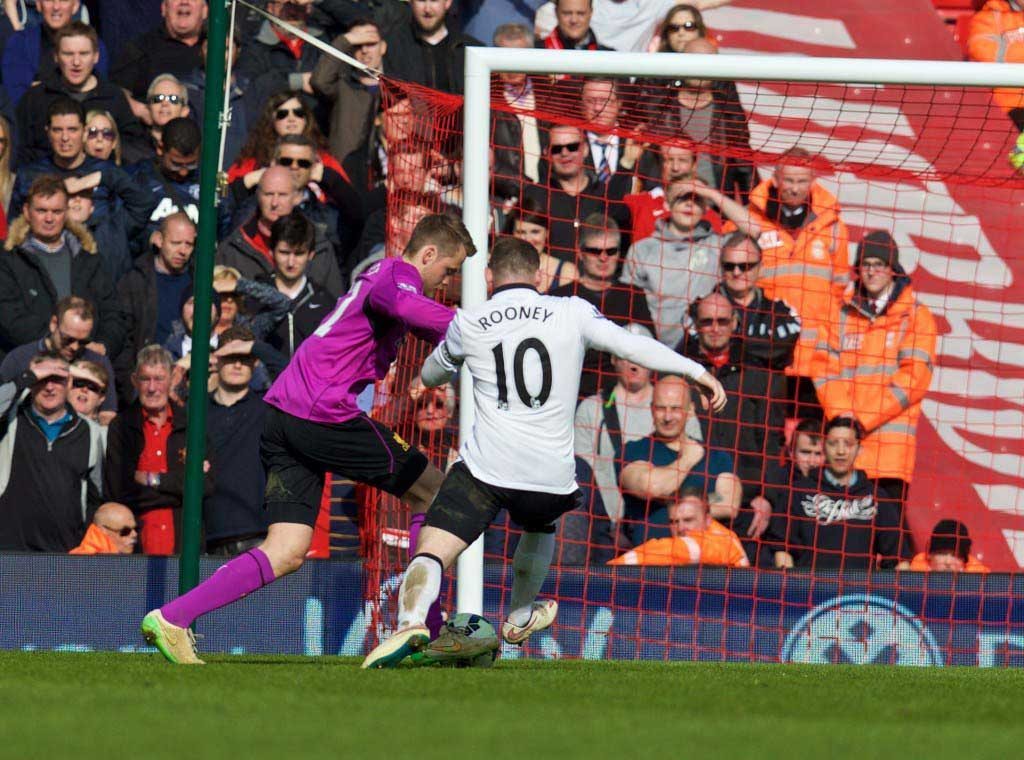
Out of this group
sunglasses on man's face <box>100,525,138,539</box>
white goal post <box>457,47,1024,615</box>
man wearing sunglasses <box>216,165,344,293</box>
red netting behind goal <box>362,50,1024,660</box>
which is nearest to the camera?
white goal post <box>457,47,1024,615</box>

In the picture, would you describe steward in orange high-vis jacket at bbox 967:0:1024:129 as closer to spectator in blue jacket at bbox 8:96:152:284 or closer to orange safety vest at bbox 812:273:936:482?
orange safety vest at bbox 812:273:936:482

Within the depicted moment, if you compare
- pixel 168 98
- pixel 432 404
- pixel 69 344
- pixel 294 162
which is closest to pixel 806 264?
pixel 432 404

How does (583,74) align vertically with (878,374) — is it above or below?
above

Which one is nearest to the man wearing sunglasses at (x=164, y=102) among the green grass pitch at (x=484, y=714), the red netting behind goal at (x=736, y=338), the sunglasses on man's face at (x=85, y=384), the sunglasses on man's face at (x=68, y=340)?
the sunglasses on man's face at (x=68, y=340)

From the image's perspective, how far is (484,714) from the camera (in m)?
5.02

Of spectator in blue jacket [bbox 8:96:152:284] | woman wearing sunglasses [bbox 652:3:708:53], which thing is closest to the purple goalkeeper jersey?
spectator in blue jacket [bbox 8:96:152:284]

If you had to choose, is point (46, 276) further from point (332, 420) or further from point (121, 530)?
point (332, 420)

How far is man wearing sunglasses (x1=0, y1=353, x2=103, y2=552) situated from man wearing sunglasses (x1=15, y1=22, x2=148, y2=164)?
5.95ft

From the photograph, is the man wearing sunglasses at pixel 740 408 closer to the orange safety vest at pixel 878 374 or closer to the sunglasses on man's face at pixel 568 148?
the orange safety vest at pixel 878 374

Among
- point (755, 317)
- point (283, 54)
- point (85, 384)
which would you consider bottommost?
point (85, 384)

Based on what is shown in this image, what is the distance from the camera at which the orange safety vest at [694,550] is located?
992 centimetres

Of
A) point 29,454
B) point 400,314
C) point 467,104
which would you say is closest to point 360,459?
point 400,314

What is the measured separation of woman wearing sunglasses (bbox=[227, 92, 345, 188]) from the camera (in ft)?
36.7

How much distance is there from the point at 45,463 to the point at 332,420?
3500 mm
